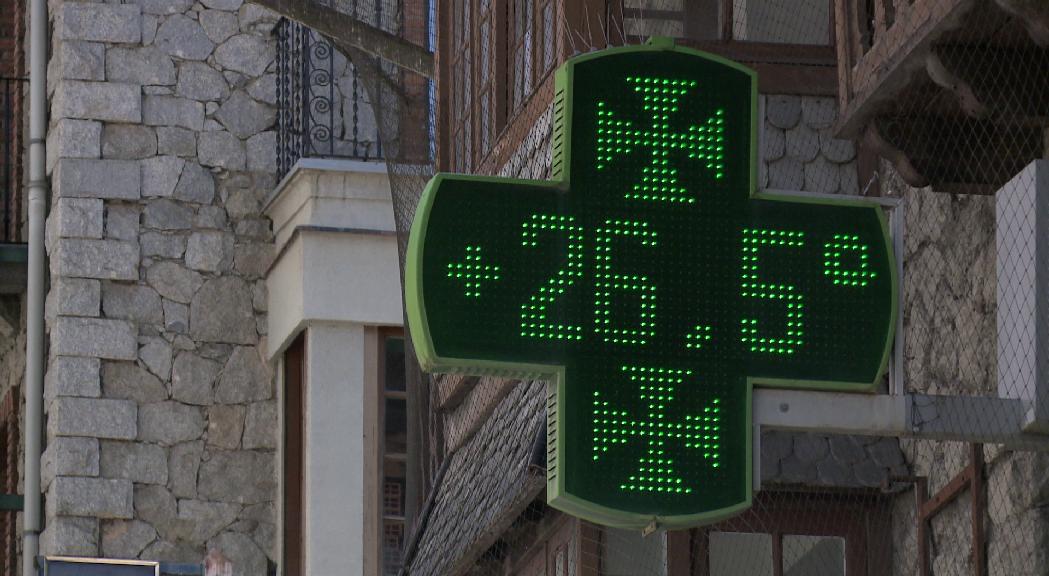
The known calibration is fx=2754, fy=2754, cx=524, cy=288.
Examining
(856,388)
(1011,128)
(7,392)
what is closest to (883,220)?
(856,388)

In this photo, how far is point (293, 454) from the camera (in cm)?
1798

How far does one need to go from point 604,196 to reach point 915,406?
1108 mm

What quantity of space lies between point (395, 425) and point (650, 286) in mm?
9364

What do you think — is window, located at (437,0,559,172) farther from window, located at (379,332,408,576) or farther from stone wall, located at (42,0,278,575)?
stone wall, located at (42,0,278,575)

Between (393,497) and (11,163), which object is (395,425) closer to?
(393,497)

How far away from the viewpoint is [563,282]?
800 cm

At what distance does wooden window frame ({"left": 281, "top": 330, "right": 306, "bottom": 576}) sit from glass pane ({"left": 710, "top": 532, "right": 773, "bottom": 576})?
23.8ft

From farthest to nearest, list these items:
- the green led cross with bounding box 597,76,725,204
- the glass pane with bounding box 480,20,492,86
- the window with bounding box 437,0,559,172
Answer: the glass pane with bounding box 480,20,492,86, the window with bounding box 437,0,559,172, the green led cross with bounding box 597,76,725,204

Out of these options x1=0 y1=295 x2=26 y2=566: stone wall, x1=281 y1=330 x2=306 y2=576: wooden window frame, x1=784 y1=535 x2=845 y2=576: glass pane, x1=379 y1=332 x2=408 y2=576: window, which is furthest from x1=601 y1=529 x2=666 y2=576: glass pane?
x1=0 y1=295 x2=26 y2=566: stone wall

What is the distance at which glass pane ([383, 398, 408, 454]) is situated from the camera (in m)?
17.2

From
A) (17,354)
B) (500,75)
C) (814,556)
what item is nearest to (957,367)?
(814,556)

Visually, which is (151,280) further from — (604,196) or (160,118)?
(604,196)

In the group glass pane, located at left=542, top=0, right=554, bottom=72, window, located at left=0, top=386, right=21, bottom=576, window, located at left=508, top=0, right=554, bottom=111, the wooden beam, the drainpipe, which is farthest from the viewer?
window, located at left=0, top=386, right=21, bottom=576

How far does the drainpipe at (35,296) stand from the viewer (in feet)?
58.8
